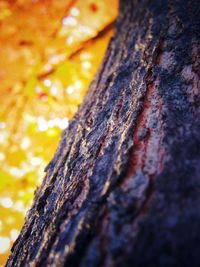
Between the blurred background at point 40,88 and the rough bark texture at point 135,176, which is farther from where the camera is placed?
the blurred background at point 40,88

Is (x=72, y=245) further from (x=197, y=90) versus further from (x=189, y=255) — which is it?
(x=197, y=90)

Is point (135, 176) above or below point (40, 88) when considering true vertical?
below

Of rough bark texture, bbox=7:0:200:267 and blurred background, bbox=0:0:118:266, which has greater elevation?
blurred background, bbox=0:0:118:266

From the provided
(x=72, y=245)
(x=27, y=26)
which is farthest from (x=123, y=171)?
(x=27, y=26)

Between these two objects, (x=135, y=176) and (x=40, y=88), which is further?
(x=40, y=88)
